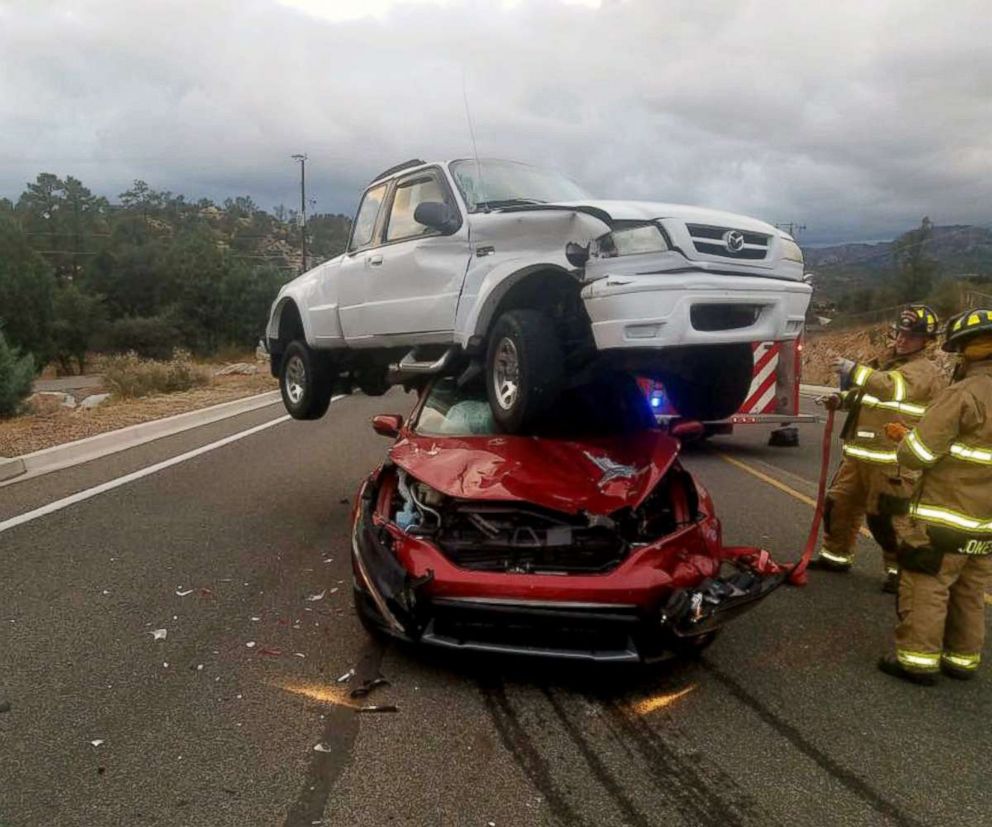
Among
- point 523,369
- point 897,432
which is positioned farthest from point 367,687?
point 897,432

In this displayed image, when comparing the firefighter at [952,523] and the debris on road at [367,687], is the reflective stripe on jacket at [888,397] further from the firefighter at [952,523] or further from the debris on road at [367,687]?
the debris on road at [367,687]

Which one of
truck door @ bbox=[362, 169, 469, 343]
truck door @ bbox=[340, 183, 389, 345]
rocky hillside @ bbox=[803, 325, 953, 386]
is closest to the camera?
truck door @ bbox=[362, 169, 469, 343]

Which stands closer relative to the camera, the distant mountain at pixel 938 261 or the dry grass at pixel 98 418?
the dry grass at pixel 98 418

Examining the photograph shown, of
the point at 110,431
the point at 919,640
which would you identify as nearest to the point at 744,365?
the point at 919,640

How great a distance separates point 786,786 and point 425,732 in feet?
4.78

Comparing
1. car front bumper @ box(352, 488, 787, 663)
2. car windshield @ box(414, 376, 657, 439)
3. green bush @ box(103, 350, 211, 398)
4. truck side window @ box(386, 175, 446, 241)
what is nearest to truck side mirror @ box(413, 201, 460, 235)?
truck side window @ box(386, 175, 446, 241)

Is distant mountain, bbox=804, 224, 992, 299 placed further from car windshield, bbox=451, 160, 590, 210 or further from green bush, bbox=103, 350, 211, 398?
car windshield, bbox=451, 160, 590, 210

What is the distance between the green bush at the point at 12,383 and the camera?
18031mm

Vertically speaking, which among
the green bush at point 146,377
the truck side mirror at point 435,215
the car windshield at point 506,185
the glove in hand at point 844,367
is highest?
the car windshield at point 506,185

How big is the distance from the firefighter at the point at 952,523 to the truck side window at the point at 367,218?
4.44 m

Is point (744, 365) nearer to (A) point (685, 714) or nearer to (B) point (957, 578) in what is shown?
(B) point (957, 578)

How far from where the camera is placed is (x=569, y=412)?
576 centimetres

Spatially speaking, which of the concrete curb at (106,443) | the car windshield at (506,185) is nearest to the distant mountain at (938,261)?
the concrete curb at (106,443)

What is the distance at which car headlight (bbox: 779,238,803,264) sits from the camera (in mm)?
5312
